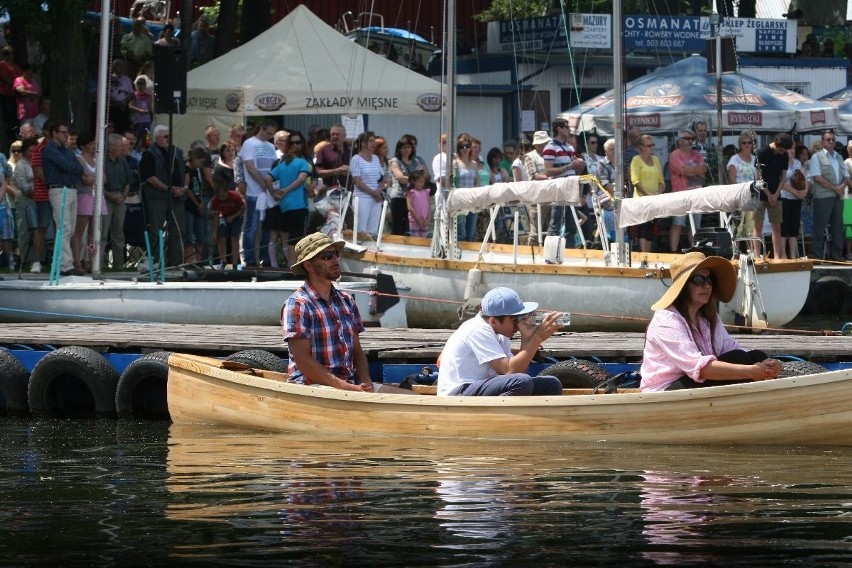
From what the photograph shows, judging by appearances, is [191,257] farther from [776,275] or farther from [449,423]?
[449,423]

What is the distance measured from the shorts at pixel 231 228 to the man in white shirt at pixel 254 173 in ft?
1.72

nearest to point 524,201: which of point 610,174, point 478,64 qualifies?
point 610,174

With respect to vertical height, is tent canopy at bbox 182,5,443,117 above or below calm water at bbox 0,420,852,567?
above

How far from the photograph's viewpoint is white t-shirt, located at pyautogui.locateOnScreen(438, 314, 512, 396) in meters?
12.4

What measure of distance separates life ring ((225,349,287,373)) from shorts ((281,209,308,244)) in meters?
8.30

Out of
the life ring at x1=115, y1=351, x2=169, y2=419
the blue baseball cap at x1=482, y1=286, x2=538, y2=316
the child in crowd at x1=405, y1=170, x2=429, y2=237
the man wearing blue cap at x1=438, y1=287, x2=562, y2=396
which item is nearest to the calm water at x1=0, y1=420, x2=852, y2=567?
the man wearing blue cap at x1=438, y1=287, x2=562, y2=396

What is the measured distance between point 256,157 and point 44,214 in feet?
9.96

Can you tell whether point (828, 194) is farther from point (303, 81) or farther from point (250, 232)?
point (250, 232)

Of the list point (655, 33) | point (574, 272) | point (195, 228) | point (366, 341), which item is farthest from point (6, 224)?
point (655, 33)

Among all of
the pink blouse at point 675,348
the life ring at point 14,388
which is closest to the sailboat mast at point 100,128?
the life ring at point 14,388

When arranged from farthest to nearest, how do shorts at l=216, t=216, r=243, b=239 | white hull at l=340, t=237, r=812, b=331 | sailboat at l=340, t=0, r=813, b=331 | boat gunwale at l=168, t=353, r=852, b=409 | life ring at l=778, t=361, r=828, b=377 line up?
shorts at l=216, t=216, r=243, b=239
white hull at l=340, t=237, r=812, b=331
sailboat at l=340, t=0, r=813, b=331
life ring at l=778, t=361, r=828, b=377
boat gunwale at l=168, t=353, r=852, b=409

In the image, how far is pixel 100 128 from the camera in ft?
64.2

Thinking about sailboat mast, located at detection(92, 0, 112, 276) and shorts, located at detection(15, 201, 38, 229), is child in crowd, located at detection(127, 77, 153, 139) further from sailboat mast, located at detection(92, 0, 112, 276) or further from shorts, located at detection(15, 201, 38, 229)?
sailboat mast, located at detection(92, 0, 112, 276)

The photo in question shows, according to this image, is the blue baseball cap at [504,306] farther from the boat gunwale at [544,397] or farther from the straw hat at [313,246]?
the straw hat at [313,246]
